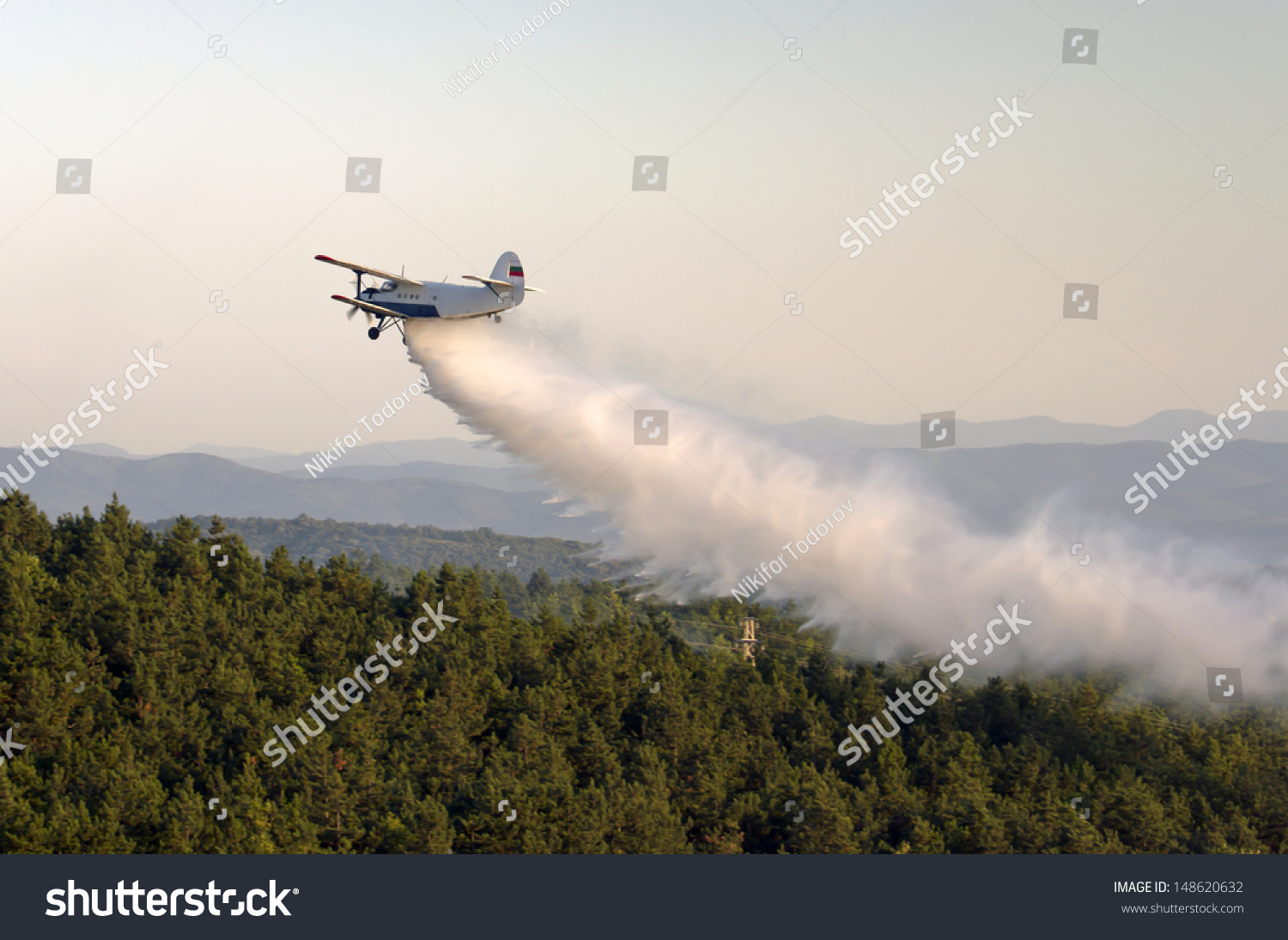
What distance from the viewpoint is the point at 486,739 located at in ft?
234

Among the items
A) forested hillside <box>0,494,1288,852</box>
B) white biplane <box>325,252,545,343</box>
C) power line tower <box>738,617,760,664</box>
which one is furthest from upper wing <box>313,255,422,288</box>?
power line tower <box>738,617,760,664</box>

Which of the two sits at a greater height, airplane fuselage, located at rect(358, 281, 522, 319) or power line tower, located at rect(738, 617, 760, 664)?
airplane fuselage, located at rect(358, 281, 522, 319)

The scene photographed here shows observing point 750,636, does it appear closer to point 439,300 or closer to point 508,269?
point 508,269

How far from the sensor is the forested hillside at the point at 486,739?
2270 inches

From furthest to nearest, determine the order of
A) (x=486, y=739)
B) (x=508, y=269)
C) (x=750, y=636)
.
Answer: (x=750, y=636) → (x=486, y=739) → (x=508, y=269)

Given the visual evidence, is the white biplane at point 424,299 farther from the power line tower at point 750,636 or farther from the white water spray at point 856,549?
the power line tower at point 750,636

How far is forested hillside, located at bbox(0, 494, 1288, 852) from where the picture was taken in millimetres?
57656

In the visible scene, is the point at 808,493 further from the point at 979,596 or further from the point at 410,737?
the point at 410,737

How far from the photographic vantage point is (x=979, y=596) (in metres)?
74.8

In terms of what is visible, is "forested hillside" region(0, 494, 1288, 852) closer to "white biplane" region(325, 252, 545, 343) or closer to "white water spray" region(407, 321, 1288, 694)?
"white water spray" region(407, 321, 1288, 694)

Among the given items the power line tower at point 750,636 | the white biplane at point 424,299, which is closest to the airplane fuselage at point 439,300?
the white biplane at point 424,299

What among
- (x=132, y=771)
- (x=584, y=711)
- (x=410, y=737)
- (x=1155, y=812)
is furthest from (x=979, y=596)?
(x=132, y=771)

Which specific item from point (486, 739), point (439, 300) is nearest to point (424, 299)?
point (439, 300)

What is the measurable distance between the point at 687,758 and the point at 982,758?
21071 mm
